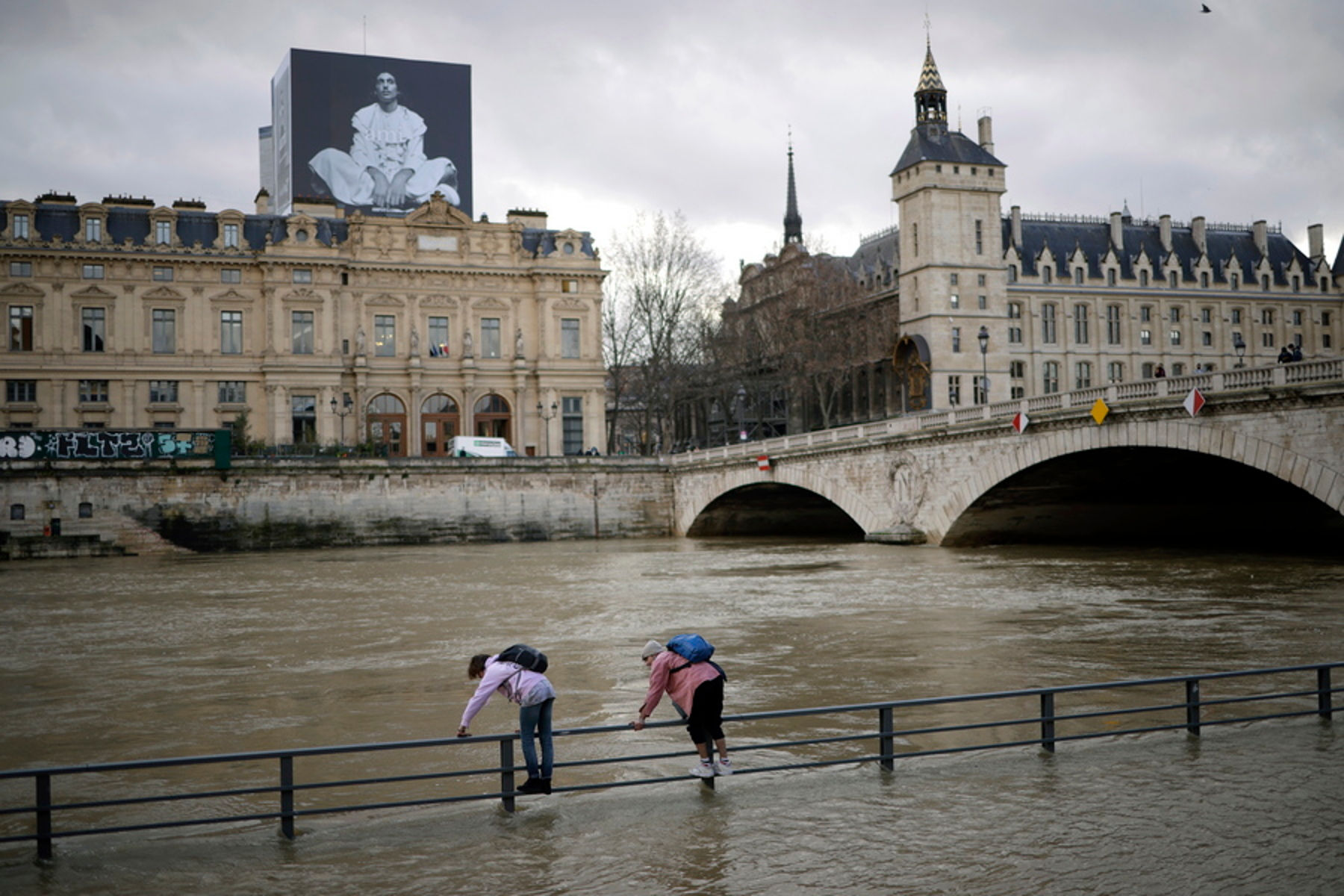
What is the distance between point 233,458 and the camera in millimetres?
58906

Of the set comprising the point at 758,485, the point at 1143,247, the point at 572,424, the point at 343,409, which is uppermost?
the point at 1143,247

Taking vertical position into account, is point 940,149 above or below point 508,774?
above

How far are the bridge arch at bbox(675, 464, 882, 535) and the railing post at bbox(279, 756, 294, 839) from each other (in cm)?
3854

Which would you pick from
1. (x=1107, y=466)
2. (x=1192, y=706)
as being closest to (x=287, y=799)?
(x=1192, y=706)

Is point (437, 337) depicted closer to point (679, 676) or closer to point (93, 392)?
point (93, 392)

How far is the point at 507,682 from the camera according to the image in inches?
437

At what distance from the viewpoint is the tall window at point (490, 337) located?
7375cm

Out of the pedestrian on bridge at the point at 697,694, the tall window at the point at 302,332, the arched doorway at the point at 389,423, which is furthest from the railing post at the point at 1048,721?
the tall window at the point at 302,332

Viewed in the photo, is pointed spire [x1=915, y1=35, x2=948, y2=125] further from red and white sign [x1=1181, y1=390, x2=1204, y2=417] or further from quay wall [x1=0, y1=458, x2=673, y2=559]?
red and white sign [x1=1181, y1=390, x2=1204, y2=417]

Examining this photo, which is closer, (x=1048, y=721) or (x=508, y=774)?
(x=508, y=774)

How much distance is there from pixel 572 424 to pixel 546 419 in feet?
7.95

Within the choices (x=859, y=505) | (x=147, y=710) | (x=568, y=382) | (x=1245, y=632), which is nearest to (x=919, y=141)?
(x=568, y=382)

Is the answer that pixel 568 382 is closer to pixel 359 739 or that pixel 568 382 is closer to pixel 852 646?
pixel 852 646

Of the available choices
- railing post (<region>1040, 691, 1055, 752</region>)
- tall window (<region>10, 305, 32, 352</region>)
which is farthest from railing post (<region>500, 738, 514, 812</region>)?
tall window (<region>10, 305, 32, 352</region>)
